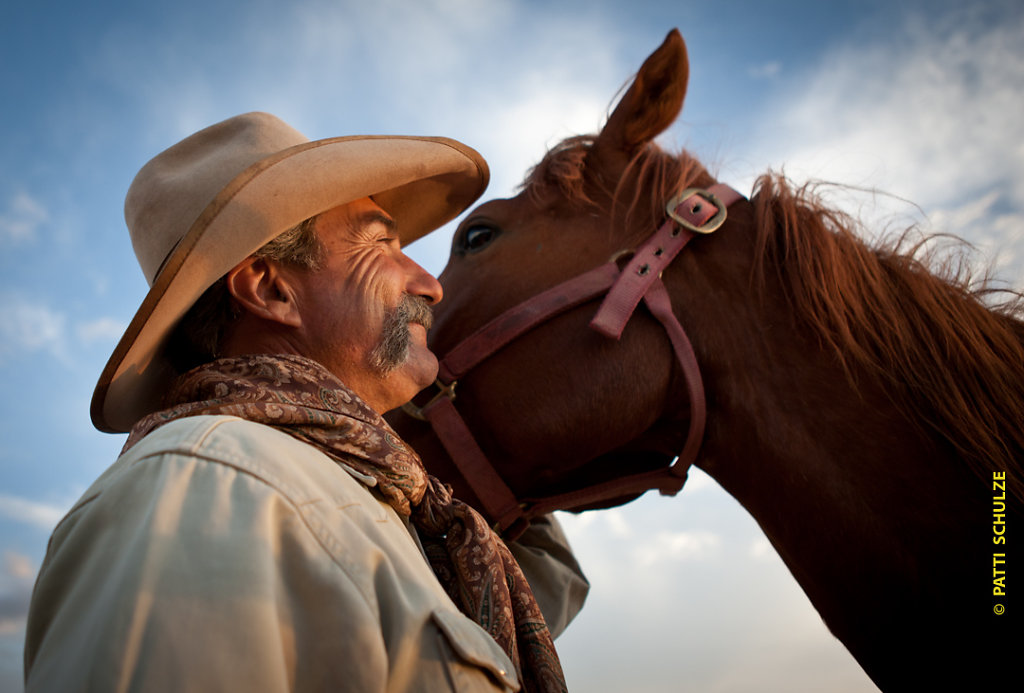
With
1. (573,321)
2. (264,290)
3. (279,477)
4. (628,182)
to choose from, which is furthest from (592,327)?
(279,477)

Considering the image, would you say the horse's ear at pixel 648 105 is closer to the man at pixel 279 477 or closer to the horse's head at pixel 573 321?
the horse's head at pixel 573 321

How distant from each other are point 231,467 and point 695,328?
1264 millimetres

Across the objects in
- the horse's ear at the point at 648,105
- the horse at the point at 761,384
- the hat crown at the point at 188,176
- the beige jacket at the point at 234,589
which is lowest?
the beige jacket at the point at 234,589

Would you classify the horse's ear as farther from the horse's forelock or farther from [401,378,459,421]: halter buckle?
[401,378,459,421]: halter buckle

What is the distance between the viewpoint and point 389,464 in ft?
4.15

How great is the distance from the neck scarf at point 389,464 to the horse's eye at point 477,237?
0.87 meters

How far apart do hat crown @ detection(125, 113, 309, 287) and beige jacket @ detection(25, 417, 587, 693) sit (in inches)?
28.2

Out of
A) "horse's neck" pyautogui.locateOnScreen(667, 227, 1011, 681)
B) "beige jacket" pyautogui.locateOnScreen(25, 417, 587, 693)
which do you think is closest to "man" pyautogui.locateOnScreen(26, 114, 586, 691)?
"beige jacket" pyautogui.locateOnScreen(25, 417, 587, 693)

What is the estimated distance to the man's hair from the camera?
1.71 meters

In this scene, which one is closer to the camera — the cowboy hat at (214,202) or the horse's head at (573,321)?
the cowboy hat at (214,202)

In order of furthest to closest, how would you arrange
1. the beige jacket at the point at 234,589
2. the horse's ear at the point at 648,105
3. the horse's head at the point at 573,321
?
1. the horse's ear at the point at 648,105
2. the horse's head at the point at 573,321
3. the beige jacket at the point at 234,589

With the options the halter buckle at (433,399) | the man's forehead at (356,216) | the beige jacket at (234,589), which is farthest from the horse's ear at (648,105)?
the beige jacket at (234,589)

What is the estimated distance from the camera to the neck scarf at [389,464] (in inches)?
47.7

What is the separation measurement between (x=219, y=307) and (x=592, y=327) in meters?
0.99
